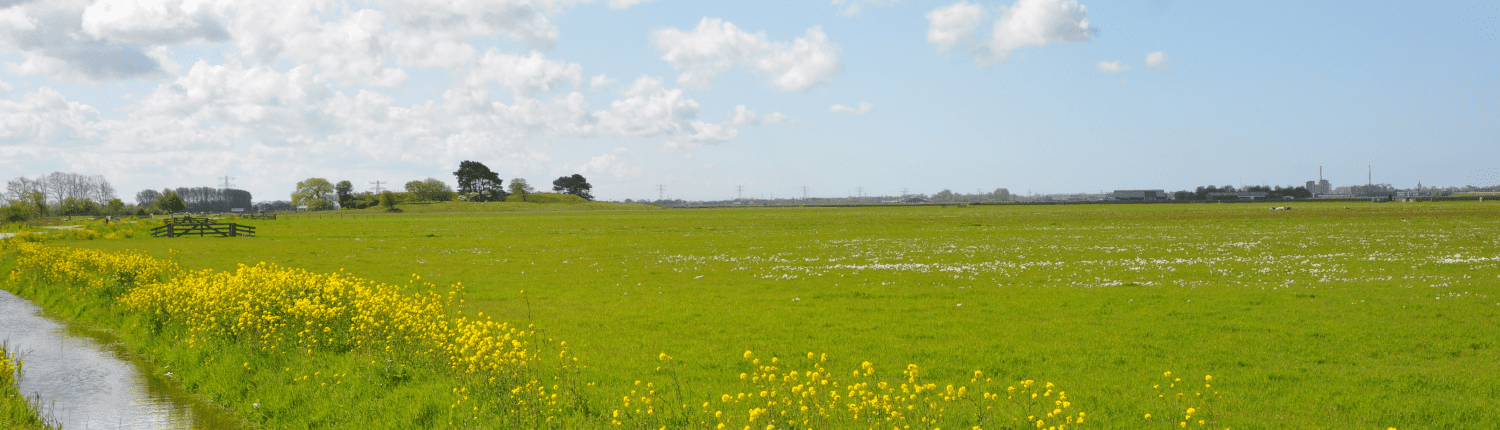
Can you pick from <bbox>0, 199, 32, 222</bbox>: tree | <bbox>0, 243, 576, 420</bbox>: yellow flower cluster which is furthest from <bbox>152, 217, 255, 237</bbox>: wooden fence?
<bbox>0, 199, 32, 222</bbox>: tree

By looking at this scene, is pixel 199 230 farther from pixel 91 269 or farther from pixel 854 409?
pixel 854 409

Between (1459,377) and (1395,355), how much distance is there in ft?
6.53

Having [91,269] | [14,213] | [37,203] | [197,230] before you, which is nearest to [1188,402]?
[91,269]

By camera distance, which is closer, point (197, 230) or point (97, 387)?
point (97, 387)

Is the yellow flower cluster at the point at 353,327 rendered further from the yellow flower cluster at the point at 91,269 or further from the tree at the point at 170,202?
the tree at the point at 170,202

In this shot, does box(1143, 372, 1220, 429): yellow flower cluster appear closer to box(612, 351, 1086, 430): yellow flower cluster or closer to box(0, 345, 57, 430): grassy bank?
box(612, 351, 1086, 430): yellow flower cluster

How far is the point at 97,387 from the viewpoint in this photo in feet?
50.7

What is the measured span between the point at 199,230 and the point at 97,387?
69544mm

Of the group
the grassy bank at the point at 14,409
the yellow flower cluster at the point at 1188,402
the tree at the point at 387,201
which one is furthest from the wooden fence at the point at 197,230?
the tree at the point at 387,201

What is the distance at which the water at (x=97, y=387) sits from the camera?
13250 millimetres

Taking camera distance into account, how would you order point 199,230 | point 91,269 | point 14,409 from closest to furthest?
point 14,409 → point 91,269 → point 199,230

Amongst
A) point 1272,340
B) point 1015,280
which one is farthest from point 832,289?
point 1272,340

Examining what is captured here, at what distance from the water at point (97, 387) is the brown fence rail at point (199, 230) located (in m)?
56.6

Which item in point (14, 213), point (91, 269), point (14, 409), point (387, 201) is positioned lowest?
point (14, 409)
